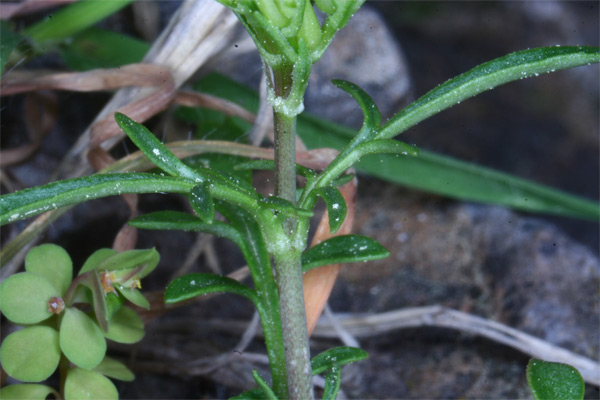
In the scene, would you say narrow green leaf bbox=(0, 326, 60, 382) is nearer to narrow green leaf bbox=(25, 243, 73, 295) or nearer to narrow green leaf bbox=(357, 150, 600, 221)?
narrow green leaf bbox=(25, 243, 73, 295)

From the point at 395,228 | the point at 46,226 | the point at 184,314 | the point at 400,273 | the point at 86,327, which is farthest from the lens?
the point at 395,228

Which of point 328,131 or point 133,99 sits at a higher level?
point 328,131

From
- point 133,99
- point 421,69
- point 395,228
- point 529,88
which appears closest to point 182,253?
point 133,99

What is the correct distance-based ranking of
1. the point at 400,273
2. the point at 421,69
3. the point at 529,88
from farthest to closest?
the point at 529,88 → the point at 421,69 → the point at 400,273

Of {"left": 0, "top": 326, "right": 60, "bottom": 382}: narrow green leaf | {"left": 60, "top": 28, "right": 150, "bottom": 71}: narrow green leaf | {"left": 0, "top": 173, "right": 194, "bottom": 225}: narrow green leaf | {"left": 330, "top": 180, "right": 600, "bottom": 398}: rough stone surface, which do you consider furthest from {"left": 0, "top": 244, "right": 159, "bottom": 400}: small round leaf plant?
{"left": 60, "top": 28, "right": 150, "bottom": 71}: narrow green leaf

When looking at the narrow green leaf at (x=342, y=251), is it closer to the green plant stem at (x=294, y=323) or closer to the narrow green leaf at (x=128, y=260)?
the green plant stem at (x=294, y=323)

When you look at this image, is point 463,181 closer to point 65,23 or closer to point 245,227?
point 245,227

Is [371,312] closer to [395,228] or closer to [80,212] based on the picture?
[395,228]
